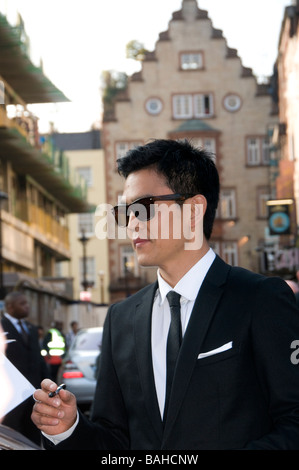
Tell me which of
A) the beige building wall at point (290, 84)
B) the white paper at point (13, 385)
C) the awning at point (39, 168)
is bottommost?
the white paper at point (13, 385)

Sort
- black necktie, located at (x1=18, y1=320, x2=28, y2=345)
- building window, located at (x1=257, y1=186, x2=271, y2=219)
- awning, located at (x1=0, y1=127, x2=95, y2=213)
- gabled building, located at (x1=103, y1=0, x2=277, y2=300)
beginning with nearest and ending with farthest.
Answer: black necktie, located at (x1=18, y1=320, x2=28, y2=345) → awning, located at (x1=0, y1=127, x2=95, y2=213) → building window, located at (x1=257, y1=186, x2=271, y2=219) → gabled building, located at (x1=103, y1=0, x2=277, y2=300)

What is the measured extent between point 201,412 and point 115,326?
24.4 inches

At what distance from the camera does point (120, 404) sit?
11.3ft

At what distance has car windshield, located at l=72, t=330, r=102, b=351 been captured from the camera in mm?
17156

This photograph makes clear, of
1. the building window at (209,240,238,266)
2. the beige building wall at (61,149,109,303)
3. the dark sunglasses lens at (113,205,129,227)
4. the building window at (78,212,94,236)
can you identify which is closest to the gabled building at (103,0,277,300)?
the building window at (209,240,238,266)

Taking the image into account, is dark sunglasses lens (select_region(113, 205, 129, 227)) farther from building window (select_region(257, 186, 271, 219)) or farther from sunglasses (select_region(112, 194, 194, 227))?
building window (select_region(257, 186, 271, 219))

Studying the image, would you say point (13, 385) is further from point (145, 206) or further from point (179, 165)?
point (179, 165)

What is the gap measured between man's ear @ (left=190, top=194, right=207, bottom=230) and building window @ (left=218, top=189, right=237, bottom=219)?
2280 inches

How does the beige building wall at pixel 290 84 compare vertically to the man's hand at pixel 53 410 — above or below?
above

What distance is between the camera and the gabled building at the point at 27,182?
116ft

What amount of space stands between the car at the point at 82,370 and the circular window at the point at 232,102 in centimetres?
4624

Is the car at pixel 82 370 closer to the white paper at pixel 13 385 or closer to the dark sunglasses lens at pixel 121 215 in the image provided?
the dark sunglasses lens at pixel 121 215

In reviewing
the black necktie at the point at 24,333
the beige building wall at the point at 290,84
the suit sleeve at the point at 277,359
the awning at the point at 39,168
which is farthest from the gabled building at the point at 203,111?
the suit sleeve at the point at 277,359

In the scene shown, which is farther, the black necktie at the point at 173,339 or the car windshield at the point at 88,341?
the car windshield at the point at 88,341
